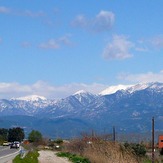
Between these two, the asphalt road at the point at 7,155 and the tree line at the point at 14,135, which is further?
the tree line at the point at 14,135

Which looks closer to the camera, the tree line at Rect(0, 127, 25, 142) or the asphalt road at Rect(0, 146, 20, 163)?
the asphalt road at Rect(0, 146, 20, 163)

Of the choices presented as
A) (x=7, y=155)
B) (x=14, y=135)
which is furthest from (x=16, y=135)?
(x=7, y=155)

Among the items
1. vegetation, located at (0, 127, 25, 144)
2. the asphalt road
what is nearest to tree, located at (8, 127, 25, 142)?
vegetation, located at (0, 127, 25, 144)

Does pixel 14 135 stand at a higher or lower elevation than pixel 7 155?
higher

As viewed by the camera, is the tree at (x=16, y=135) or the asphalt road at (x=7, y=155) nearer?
the asphalt road at (x=7, y=155)

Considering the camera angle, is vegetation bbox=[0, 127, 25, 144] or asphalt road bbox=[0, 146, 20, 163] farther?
vegetation bbox=[0, 127, 25, 144]

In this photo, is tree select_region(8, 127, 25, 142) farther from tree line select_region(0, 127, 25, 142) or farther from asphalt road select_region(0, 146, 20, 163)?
asphalt road select_region(0, 146, 20, 163)

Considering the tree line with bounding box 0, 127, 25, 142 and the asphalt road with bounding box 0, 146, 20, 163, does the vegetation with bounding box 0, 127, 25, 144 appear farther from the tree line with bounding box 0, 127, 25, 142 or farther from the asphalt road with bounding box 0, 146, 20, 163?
the asphalt road with bounding box 0, 146, 20, 163

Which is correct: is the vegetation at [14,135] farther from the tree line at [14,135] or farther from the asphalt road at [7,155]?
the asphalt road at [7,155]

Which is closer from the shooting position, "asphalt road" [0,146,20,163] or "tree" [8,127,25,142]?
"asphalt road" [0,146,20,163]

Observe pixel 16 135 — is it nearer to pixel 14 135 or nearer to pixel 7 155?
pixel 14 135

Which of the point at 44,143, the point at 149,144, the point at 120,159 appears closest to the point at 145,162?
the point at 120,159

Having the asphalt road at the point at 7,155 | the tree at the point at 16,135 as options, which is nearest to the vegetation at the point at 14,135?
the tree at the point at 16,135

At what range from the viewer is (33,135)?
173250mm
